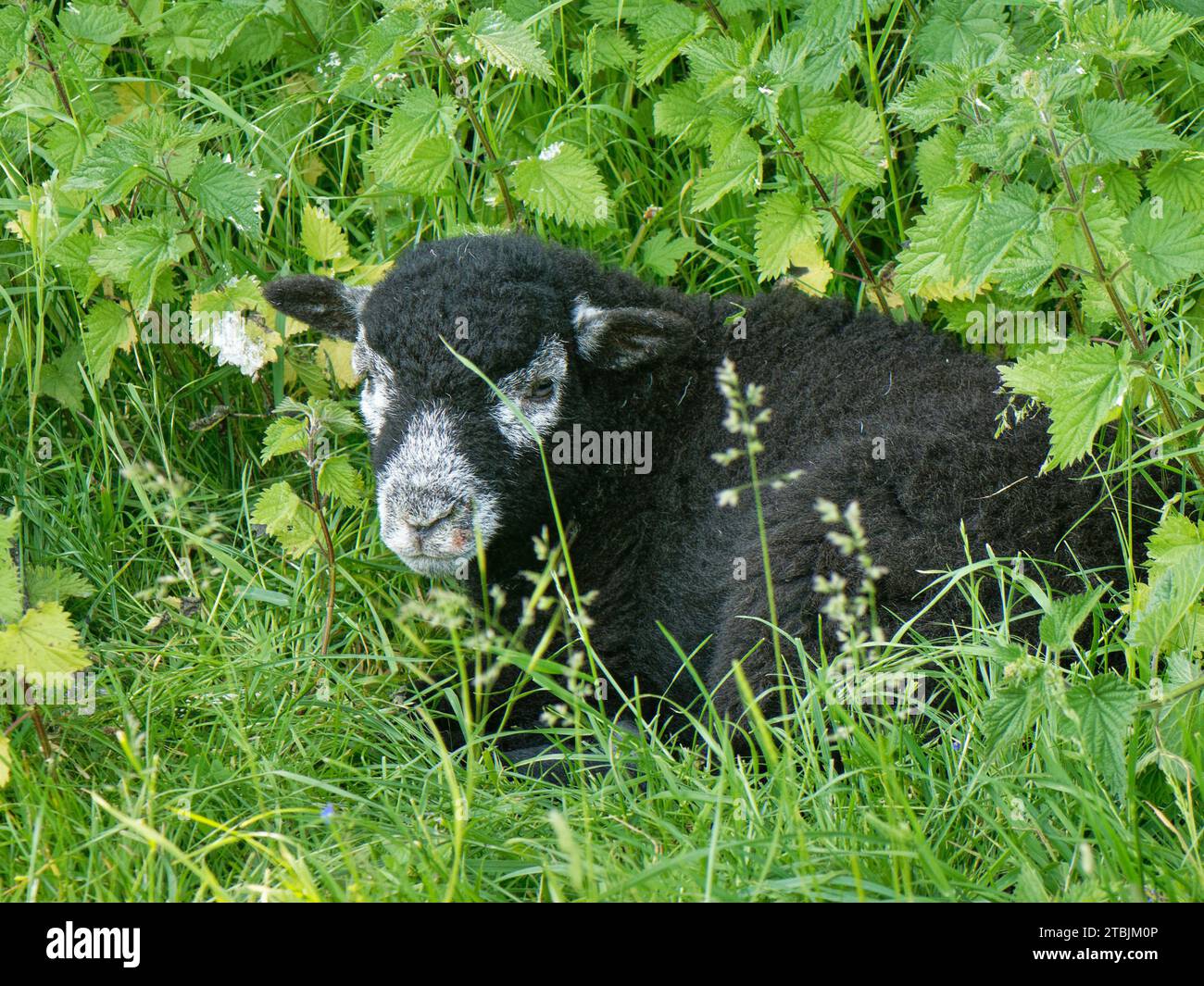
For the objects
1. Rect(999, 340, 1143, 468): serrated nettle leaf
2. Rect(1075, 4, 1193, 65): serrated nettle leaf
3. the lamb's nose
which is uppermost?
Rect(1075, 4, 1193, 65): serrated nettle leaf

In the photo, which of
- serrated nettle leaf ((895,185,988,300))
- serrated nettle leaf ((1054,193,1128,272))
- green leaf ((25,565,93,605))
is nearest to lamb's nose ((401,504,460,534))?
green leaf ((25,565,93,605))

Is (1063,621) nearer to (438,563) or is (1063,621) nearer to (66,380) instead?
(438,563)

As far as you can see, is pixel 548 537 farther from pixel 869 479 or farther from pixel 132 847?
pixel 132 847

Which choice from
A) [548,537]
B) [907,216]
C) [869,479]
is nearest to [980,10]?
[907,216]

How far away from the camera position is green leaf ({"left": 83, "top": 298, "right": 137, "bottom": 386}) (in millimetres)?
5648

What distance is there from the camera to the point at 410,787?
4.16 meters

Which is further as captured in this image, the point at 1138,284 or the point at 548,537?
the point at 548,537

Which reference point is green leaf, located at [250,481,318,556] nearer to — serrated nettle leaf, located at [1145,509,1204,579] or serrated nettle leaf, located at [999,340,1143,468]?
serrated nettle leaf, located at [999,340,1143,468]

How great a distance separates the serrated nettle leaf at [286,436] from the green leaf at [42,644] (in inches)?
52.4

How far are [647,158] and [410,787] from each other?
3.74 meters

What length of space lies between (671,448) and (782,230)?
105cm

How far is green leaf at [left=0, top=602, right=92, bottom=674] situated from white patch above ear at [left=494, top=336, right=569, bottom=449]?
1.79 metres

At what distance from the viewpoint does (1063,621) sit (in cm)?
355

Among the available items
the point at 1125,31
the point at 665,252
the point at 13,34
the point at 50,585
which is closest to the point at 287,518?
the point at 50,585
